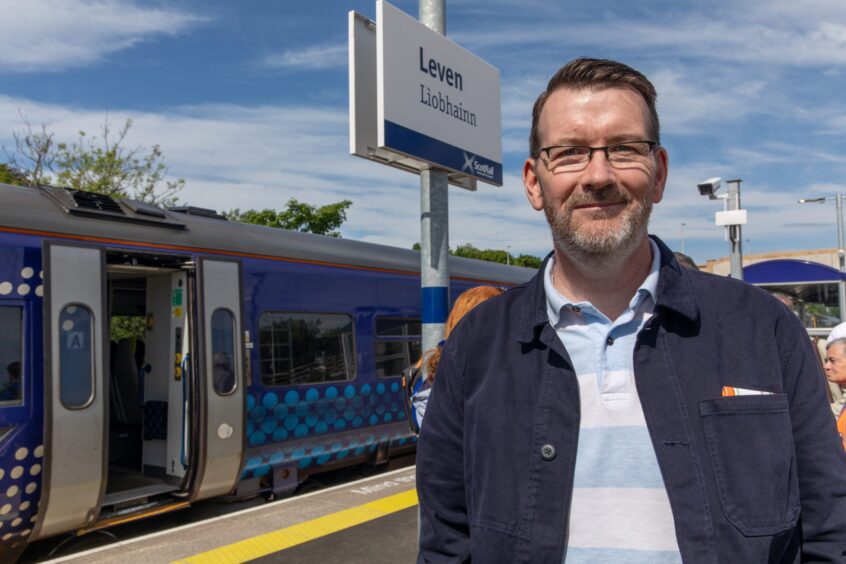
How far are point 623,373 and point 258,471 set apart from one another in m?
6.59

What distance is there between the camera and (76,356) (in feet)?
19.8

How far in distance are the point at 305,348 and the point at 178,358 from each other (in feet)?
4.91

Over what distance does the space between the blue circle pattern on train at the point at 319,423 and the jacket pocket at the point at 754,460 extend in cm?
649

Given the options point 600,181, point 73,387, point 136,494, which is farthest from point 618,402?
point 136,494

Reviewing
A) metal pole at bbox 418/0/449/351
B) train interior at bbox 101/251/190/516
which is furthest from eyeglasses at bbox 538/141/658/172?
train interior at bbox 101/251/190/516

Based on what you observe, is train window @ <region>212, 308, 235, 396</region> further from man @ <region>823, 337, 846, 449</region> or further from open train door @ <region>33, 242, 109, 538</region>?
man @ <region>823, 337, 846, 449</region>

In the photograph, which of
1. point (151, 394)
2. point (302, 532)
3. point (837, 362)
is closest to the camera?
point (837, 362)

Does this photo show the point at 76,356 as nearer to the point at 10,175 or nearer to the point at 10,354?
the point at 10,354

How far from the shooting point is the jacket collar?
157cm

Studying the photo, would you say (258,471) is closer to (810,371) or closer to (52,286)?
(52,286)

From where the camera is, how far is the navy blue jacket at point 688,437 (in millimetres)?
1429

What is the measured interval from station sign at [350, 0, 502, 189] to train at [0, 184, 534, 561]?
3301 millimetres

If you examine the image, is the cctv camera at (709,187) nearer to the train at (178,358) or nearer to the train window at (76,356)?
the train at (178,358)

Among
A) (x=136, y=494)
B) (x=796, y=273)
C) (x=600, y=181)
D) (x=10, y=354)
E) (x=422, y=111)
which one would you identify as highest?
(x=422, y=111)
